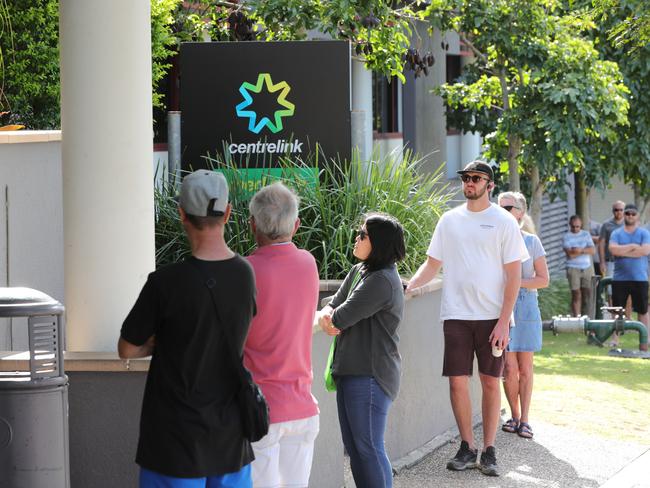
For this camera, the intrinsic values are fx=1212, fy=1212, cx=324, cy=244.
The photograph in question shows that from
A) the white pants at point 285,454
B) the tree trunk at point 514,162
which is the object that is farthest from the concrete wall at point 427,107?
the white pants at point 285,454

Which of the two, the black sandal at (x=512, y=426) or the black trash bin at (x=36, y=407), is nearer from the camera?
the black trash bin at (x=36, y=407)

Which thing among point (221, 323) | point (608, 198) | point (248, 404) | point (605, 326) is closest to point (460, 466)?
point (248, 404)

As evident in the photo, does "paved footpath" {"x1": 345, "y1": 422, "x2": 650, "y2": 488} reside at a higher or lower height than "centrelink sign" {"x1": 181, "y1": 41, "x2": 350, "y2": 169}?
lower

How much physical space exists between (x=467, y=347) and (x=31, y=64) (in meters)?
4.96

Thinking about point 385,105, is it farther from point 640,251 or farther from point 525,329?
point 525,329

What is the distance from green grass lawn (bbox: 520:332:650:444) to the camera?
9.46 metres

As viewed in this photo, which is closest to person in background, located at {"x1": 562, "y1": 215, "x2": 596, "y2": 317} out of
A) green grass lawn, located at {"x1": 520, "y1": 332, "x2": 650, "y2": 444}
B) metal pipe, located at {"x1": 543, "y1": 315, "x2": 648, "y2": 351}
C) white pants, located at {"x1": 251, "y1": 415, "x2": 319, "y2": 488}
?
green grass lawn, located at {"x1": 520, "y1": 332, "x2": 650, "y2": 444}

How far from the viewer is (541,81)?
16969 millimetres

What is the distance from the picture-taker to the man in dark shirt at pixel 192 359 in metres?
3.90

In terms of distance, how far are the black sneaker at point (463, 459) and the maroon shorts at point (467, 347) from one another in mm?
504

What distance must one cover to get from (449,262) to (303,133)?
2119 millimetres

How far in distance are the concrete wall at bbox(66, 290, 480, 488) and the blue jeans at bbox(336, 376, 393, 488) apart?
683mm

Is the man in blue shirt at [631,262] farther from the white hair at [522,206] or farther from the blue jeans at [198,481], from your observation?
the blue jeans at [198,481]

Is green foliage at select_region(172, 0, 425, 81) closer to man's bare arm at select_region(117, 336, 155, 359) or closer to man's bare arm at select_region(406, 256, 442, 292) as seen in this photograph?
man's bare arm at select_region(406, 256, 442, 292)
